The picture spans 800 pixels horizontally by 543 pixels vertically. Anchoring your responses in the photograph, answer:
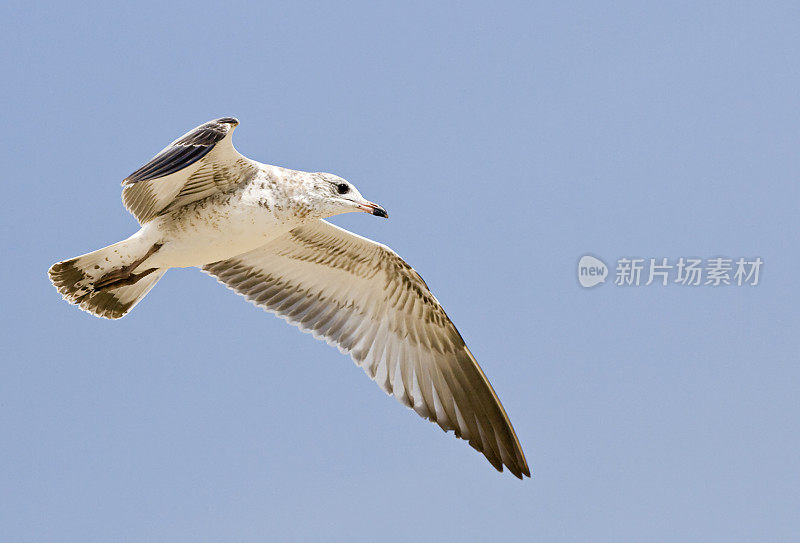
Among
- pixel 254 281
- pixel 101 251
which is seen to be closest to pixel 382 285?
pixel 254 281

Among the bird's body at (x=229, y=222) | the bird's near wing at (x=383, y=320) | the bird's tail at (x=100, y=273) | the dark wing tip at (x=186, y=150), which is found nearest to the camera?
the dark wing tip at (x=186, y=150)

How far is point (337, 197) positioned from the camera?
6164 mm

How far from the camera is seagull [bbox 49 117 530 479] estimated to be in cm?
613

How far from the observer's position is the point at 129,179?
546 cm

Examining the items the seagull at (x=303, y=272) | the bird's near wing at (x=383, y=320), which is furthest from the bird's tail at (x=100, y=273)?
the bird's near wing at (x=383, y=320)

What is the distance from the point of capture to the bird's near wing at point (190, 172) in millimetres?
5582

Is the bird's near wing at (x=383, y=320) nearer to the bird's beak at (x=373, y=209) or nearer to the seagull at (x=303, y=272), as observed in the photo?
the seagull at (x=303, y=272)

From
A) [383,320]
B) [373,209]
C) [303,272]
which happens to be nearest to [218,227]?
[373,209]

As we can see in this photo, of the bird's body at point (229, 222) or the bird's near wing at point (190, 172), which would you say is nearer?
the bird's near wing at point (190, 172)

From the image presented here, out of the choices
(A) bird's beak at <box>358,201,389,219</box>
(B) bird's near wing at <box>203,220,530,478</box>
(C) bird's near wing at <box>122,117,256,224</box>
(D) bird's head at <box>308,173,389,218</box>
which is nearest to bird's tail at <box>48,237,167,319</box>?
(C) bird's near wing at <box>122,117,256,224</box>

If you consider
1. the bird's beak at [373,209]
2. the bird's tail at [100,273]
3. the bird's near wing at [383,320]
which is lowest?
the bird's tail at [100,273]

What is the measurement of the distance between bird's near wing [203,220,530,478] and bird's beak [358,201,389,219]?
746 mm

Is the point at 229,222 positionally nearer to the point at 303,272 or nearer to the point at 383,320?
the point at 303,272

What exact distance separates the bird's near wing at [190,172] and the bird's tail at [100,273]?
25 cm
